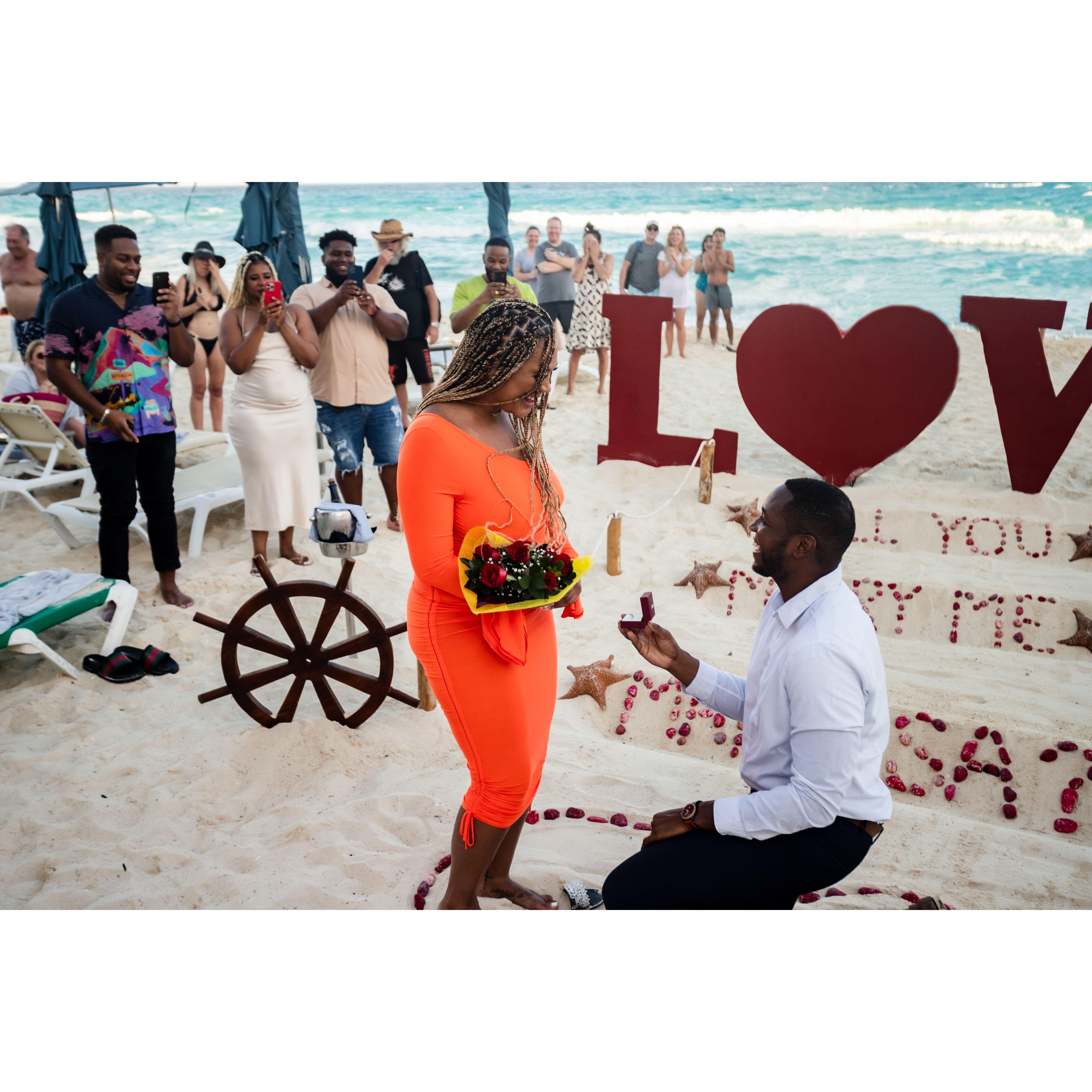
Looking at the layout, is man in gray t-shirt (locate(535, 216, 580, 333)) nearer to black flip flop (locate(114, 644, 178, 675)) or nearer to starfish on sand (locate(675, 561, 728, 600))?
starfish on sand (locate(675, 561, 728, 600))

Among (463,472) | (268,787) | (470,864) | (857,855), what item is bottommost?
(268,787)

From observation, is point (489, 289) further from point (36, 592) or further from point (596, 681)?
point (36, 592)

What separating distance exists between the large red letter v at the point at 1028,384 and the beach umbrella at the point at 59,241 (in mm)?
7840

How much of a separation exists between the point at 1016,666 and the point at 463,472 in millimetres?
3665

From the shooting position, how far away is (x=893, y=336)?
6.42m

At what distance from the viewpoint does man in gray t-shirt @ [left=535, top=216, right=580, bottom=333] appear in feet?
31.9

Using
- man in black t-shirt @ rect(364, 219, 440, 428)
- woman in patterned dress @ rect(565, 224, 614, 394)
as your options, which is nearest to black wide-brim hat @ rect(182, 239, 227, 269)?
man in black t-shirt @ rect(364, 219, 440, 428)

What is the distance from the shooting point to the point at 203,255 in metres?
8.45

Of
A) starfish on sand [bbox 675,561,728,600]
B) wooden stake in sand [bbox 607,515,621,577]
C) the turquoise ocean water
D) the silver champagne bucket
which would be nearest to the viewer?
the silver champagne bucket

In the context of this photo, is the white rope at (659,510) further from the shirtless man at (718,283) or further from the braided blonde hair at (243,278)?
the shirtless man at (718,283)

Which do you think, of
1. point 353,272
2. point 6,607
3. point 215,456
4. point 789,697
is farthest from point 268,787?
point 215,456

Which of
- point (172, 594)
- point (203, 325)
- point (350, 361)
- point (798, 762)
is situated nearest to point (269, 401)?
point (350, 361)

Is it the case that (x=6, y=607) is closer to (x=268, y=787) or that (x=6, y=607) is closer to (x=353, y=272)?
(x=268, y=787)

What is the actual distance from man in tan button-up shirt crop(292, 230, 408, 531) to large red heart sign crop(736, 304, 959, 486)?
2.60 m
